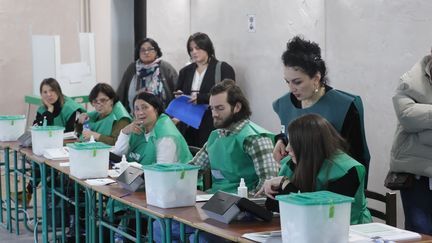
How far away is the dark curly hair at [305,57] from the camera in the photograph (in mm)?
3197

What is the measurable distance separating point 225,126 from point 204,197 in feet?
1.52

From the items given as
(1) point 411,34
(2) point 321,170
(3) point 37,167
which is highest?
(1) point 411,34

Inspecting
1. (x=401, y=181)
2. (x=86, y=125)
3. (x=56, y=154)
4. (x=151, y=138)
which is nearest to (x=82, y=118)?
(x=86, y=125)

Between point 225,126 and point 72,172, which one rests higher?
point 225,126

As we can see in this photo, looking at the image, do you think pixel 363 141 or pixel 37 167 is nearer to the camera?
pixel 363 141

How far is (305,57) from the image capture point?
3193 mm

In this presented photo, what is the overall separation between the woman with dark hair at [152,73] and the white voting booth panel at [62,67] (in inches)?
55.9

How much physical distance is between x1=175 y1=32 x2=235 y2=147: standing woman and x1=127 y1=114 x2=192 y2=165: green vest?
1044 millimetres

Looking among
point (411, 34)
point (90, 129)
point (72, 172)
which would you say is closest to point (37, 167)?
point (90, 129)

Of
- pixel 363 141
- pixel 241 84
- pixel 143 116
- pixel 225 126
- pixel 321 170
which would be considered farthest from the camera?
pixel 241 84

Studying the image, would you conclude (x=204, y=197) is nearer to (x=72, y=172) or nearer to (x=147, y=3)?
(x=72, y=172)

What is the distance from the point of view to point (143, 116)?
14.8 ft

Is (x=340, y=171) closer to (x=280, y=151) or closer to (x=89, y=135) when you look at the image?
(x=280, y=151)

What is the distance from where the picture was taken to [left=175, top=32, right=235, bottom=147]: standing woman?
18.8 feet
